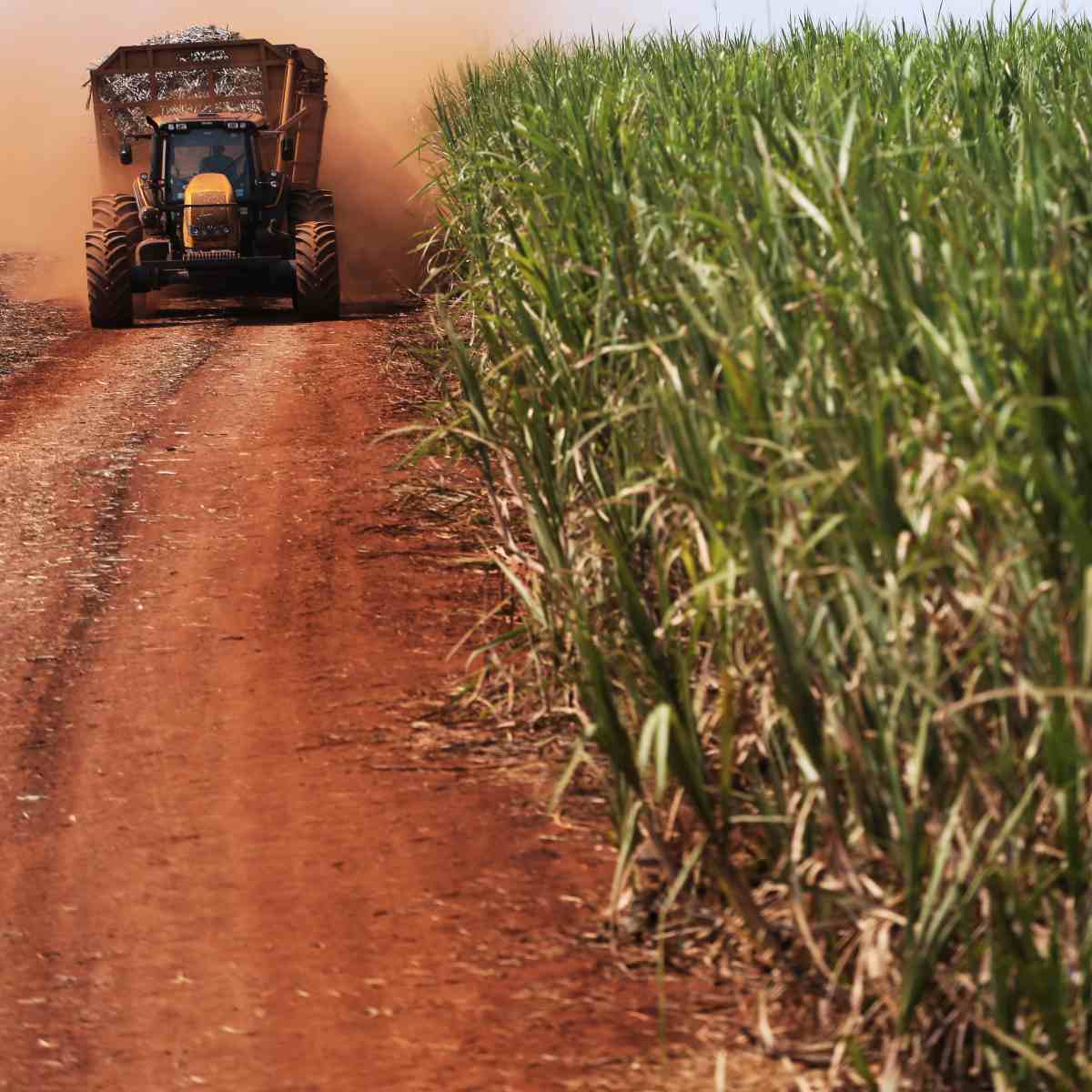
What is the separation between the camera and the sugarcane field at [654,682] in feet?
8.63

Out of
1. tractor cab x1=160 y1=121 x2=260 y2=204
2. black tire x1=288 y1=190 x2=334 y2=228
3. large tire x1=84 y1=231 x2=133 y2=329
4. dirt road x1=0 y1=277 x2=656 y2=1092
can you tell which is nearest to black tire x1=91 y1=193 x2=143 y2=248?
large tire x1=84 y1=231 x2=133 y2=329

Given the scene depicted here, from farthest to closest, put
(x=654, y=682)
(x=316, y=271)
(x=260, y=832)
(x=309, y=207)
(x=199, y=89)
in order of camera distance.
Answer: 1. (x=199, y=89)
2. (x=309, y=207)
3. (x=316, y=271)
4. (x=260, y=832)
5. (x=654, y=682)

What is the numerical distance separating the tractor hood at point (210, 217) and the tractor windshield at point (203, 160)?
0.26 m

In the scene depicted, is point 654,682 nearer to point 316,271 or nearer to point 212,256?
point 316,271

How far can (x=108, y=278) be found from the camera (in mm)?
13000

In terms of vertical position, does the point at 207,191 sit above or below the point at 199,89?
below

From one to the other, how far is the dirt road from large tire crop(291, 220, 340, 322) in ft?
18.2

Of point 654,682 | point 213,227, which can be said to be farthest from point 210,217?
point 654,682

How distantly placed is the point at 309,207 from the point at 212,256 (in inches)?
47.4

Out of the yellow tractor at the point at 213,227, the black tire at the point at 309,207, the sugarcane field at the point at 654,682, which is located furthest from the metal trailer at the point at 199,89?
the sugarcane field at the point at 654,682

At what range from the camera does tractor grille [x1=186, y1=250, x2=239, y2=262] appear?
42.6ft

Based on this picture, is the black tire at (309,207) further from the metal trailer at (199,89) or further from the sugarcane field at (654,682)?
the sugarcane field at (654,682)

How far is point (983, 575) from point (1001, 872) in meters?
0.46

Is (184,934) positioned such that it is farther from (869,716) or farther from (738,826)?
(869,716)
